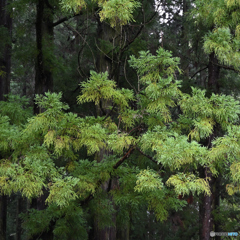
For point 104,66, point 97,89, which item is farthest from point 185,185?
point 104,66

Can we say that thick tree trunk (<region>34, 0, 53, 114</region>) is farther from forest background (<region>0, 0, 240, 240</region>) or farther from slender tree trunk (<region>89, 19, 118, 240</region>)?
slender tree trunk (<region>89, 19, 118, 240</region>)

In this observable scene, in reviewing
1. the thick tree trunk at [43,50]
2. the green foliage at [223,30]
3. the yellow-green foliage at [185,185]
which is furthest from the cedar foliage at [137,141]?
the thick tree trunk at [43,50]

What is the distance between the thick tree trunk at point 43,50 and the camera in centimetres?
676

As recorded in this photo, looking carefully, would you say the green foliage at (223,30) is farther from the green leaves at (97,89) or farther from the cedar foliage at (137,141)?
the green leaves at (97,89)

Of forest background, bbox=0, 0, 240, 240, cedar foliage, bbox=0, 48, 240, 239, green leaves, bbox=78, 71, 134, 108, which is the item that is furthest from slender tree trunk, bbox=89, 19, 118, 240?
green leaves, bbox=78, 71, 134, 108

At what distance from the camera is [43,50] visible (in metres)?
6.98

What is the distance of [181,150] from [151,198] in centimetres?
149

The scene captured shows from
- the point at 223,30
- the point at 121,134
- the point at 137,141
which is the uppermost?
the point at 223,30

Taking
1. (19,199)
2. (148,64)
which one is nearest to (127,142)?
(148,64)

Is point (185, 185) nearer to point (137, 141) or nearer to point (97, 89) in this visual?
point (137, 141)

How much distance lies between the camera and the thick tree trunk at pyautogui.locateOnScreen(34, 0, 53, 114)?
6.76 meters

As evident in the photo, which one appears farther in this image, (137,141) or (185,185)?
(137,141)

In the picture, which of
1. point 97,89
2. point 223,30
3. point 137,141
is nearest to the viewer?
point 97,89

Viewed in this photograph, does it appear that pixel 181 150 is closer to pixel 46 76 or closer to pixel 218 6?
pixel 218 6
